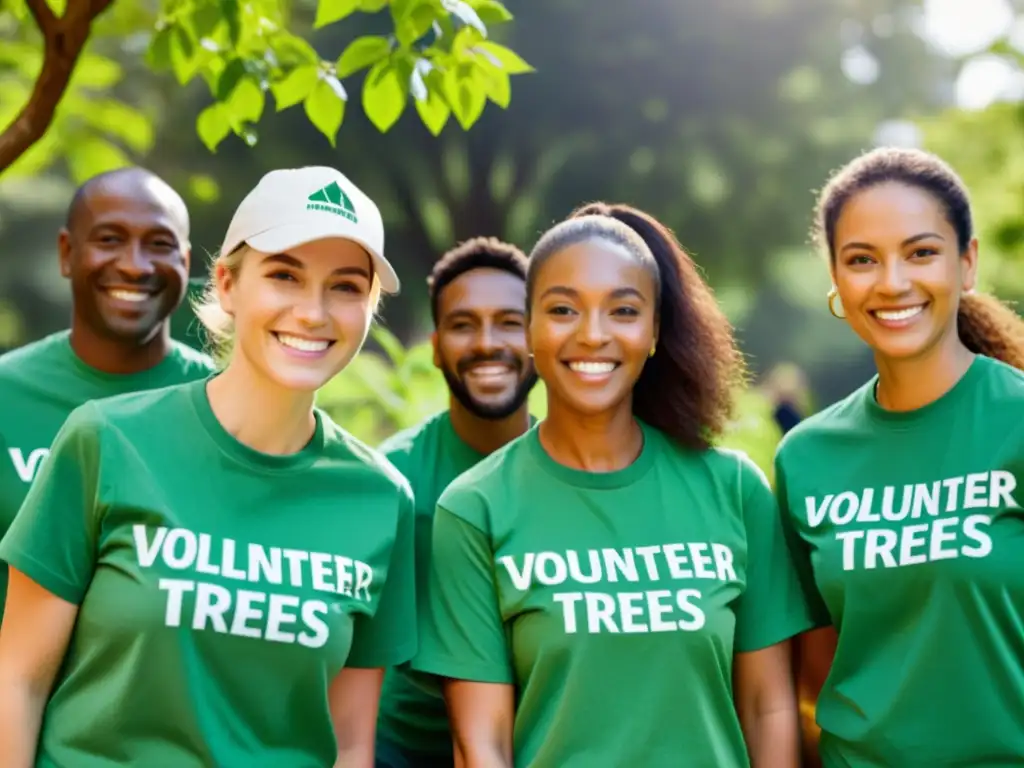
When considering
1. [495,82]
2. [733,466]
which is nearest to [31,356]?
[495,82]

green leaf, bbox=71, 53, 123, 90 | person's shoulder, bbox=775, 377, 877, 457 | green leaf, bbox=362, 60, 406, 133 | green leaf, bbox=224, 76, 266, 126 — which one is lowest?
person's shoulder, bbox=775, 377, 877, 457

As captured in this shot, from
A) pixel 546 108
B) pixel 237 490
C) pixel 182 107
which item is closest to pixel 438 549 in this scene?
pixel 237 490

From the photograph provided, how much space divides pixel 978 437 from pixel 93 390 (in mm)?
2837

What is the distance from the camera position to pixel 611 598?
3.44m

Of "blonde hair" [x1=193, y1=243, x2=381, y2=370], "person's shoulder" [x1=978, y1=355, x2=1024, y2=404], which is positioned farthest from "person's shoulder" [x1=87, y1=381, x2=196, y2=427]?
"person's shoulder" [x1=978, y1=355, x2=1024, y2=404]

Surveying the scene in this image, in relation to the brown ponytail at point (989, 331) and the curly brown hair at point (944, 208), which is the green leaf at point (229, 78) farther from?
the brown ponytail at point (989, 331)

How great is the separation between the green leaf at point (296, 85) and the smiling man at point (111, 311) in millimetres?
720

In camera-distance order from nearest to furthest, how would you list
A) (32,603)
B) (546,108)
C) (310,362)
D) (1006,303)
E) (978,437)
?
(32,603) < (310,362) < (978,437) < (1006,303) < (546,108)

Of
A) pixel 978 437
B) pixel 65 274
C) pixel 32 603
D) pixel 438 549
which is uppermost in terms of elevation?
pixel 65 274

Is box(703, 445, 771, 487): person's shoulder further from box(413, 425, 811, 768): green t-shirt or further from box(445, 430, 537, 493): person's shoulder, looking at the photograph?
box(445, 430, 537, 493): person's shoulder

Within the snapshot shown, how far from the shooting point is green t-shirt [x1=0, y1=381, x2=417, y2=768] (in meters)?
3.10

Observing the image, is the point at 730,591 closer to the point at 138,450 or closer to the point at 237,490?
the point at 237,490

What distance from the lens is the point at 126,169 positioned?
15.8ft

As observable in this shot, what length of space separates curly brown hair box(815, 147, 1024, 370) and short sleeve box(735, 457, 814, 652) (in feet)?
2.59
